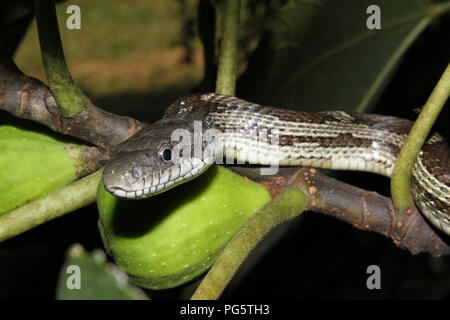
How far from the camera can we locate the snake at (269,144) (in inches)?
55.7

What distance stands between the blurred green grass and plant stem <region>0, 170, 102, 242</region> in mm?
4831

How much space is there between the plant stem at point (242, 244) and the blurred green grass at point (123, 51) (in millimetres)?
4959

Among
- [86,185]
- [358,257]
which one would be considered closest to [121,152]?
[86,185]

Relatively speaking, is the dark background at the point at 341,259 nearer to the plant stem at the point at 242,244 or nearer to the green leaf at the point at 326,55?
the green leaf at the point at 326,55

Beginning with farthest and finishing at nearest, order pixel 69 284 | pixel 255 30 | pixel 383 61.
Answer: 1. pixel 255 30
2. pixel 383 61
3. pixel 69 284

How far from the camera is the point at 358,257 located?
3.33 m

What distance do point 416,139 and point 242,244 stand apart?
1.50ft

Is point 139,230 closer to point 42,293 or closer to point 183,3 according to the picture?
point 42,293

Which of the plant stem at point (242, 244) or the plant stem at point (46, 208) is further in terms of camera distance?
the plant stem at point (46, 208)

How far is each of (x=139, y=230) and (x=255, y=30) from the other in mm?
1282

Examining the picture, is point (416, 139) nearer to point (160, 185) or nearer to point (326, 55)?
point (160, 185)

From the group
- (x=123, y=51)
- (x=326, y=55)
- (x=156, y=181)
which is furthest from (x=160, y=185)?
(x=123, y=51)

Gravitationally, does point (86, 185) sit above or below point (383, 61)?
below

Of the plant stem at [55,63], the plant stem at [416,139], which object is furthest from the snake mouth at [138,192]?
the plant stem at [416,139]
